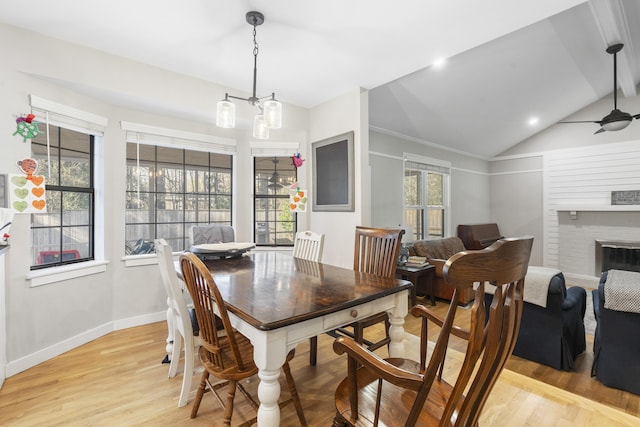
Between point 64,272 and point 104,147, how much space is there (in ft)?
4.09

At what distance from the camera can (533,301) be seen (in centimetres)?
242

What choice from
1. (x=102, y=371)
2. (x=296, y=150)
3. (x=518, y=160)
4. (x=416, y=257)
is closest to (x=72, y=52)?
(x=296, y=150)

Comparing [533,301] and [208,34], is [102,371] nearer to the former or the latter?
[208,34]

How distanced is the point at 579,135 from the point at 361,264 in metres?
6.47

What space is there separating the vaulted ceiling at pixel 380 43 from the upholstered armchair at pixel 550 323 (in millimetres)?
2026

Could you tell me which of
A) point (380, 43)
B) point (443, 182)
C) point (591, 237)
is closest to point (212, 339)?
point (380, 43)

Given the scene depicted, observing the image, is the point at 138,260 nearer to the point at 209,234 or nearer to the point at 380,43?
the point at 209,234

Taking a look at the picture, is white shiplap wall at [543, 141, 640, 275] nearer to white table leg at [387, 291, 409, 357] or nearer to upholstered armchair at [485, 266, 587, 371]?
upholstered armchair at [485, 266, 587, 371]

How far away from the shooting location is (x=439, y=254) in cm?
456

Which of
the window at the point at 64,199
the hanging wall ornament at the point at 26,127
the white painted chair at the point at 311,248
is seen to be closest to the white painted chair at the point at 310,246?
the white painted chair at the point at 311,248

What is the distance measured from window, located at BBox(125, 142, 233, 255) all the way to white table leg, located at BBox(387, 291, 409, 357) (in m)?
2.72

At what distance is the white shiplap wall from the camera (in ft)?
17.8

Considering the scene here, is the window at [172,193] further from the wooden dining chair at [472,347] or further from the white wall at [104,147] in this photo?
the wooden dining chair at [472,347]

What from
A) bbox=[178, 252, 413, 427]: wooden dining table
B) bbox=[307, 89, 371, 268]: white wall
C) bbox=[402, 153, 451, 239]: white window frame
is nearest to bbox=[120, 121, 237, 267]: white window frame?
bbox=[307, 89, 371, 268]: white wall
